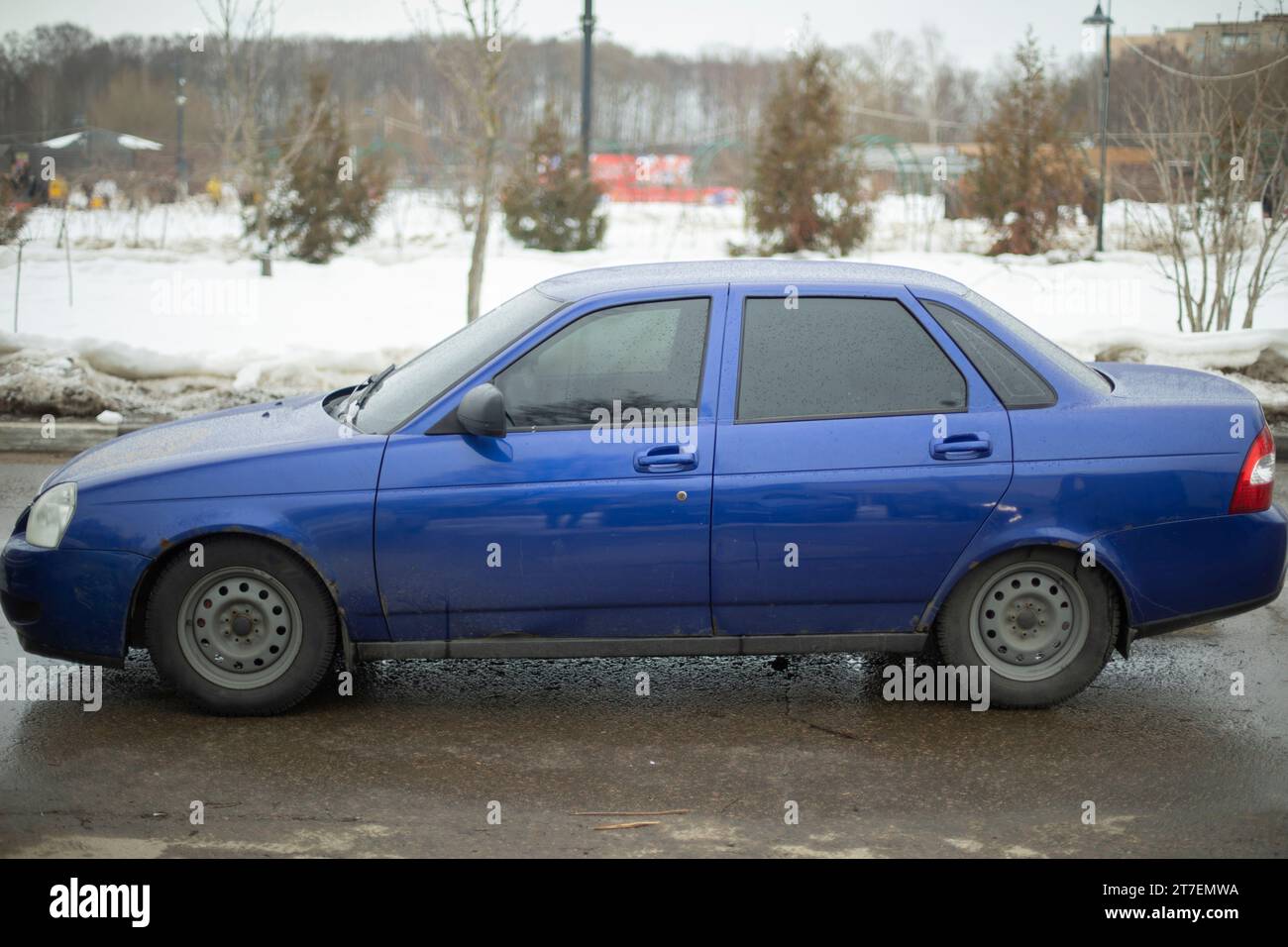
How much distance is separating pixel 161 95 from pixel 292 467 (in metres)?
44.0

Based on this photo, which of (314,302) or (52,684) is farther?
(314,302)

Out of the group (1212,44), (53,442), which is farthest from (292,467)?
(1212,44)

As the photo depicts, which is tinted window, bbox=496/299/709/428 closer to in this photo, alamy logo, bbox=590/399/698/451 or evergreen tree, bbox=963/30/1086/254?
alamy logo, bbox=590/399/698/451

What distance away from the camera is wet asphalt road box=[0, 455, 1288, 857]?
410 centimetres

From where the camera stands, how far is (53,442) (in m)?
10.2

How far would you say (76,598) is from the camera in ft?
16.1

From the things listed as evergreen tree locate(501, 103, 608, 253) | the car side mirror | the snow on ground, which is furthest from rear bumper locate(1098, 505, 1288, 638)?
evergreen tree locate(501, 103, 608, 253)

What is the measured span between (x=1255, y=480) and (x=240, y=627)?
3821mm

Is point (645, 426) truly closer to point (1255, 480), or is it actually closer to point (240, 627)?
point (240, 627)

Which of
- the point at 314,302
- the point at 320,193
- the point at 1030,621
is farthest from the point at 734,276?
the point at 320,193

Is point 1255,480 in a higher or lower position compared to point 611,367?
lower

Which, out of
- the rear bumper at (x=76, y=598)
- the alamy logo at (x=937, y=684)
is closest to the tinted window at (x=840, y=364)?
the alamy logo at (x=937, y=684)
